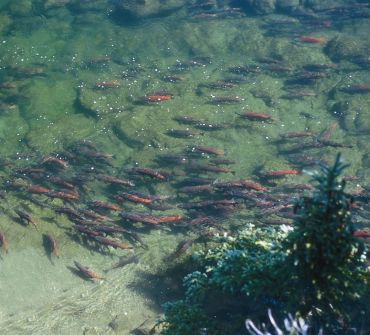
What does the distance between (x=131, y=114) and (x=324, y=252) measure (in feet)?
36.8

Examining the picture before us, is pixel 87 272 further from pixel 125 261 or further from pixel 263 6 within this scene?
pixel 263 6

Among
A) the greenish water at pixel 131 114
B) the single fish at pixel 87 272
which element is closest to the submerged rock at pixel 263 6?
the greenish water at pixel 131 114

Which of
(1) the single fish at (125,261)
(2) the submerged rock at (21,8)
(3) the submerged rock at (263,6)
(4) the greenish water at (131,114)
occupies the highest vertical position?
(2) the submerged rock at (21,8)

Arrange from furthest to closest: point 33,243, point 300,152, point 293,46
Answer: point 293,46 → point 300,152 → point 33,243

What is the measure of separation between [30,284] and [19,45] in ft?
46.1

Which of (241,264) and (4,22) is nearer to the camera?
(241,264)

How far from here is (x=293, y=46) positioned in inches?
718

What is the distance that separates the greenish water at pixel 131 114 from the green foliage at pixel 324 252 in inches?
163

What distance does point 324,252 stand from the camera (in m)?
3.95

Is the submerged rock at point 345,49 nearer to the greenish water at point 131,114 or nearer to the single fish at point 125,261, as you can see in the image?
the greenish water at point 131,114

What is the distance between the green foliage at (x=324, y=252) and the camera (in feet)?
12.4

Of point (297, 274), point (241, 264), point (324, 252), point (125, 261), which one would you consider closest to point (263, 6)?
point (125, 261)

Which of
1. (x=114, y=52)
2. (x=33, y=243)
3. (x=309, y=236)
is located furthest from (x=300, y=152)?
(x=114, y=52)

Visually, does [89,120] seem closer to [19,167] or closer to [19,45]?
[19,167]
